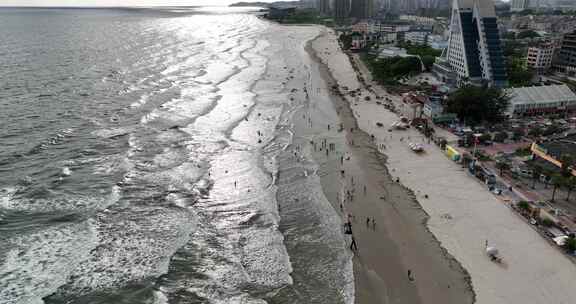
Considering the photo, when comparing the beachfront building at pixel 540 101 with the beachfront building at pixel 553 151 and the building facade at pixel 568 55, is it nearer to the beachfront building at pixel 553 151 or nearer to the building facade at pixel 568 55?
the beachfront building at pixel 553 151

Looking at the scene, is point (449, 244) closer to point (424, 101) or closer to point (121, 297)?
point (121, 297)

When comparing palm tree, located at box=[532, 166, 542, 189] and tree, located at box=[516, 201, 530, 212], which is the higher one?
palm tree, located at box=[532, 166, 542, 189]

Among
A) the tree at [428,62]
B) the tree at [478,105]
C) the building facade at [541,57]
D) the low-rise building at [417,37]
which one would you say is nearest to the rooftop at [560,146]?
the tree at [478,105]

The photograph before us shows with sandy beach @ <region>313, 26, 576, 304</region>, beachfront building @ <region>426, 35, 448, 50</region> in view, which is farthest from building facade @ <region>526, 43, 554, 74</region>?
sandy beach @ <region>313, 26, 576, 304</region>

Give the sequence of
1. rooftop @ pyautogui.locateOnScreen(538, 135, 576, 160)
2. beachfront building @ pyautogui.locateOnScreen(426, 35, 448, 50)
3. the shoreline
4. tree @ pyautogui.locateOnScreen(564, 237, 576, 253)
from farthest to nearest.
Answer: beachfront building @ pyautogui.locateOnScreen(426, 35, 448, 50)
rooftop @ pyautogui.locateOnScreen(538, 135, 576, 160)
tree @ pyautogui.locateOnScreen(564, 237, 576, 253)
the shoreline

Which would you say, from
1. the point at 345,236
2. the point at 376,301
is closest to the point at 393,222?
the point at 345,236

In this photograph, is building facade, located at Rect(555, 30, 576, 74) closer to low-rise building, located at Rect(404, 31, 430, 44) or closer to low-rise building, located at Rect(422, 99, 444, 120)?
low-rise building, located at Rect(404, 31, 430, 44)
